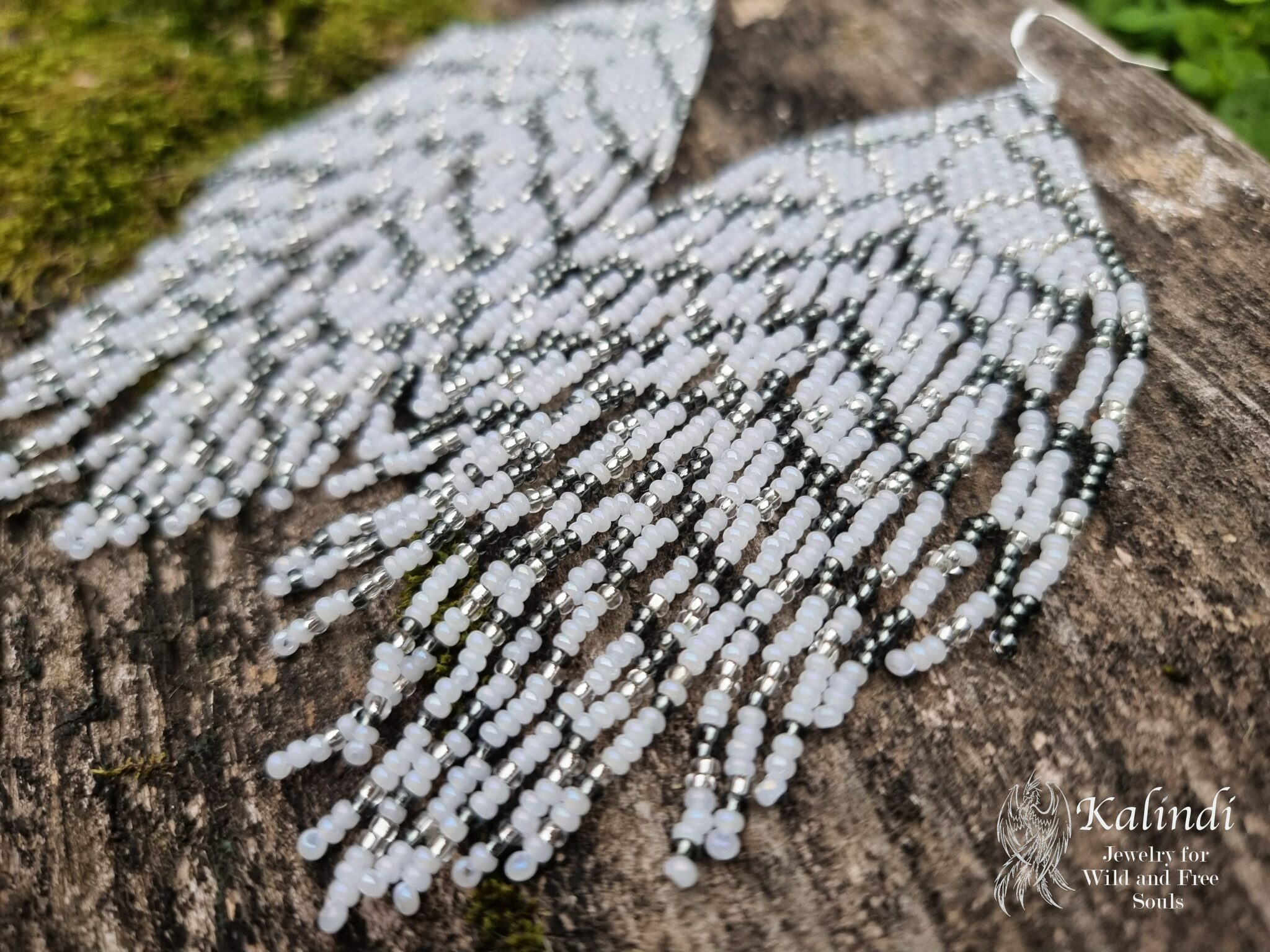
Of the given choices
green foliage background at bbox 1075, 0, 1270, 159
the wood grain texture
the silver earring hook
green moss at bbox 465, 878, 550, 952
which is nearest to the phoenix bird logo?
the wood grain texture

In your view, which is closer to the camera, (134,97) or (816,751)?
(816,751)

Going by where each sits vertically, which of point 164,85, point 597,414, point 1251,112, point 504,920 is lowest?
point 504,920

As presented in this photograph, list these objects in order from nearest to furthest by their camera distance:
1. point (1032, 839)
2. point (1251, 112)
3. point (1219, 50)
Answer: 1. point (1032, 839)
2. point (1251, 112)
3. point (1219, 50)

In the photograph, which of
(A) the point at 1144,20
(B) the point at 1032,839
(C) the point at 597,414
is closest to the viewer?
(B) the point at 1032,839

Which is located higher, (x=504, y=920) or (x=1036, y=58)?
(x=1036, y=58)

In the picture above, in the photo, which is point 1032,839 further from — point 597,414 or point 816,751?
point 597,414

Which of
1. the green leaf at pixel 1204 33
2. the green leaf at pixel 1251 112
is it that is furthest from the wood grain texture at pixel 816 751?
the green leaf at pixel 1204 33

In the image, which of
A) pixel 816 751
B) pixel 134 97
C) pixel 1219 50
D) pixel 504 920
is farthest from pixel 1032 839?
pixel 134 97
